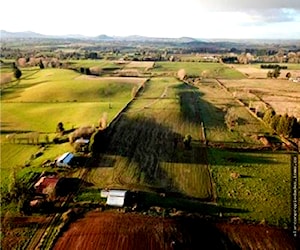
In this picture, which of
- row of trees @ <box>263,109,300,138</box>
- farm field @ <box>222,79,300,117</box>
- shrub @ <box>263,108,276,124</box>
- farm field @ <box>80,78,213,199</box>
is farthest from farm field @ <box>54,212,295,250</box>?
farm field @ <box>222,79,300,117</box>

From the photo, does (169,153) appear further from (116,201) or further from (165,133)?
(116,201)

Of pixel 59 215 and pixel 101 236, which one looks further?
pixel 59 215

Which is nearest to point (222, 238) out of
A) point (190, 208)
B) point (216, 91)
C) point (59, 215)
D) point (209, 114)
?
point (190, 208)

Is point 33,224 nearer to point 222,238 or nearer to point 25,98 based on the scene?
point 222,238

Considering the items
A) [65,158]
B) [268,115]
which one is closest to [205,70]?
[268,115]

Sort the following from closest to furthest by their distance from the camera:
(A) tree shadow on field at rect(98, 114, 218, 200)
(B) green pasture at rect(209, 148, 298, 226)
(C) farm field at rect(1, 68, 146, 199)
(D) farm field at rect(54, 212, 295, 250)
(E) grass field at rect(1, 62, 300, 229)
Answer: (D) farm field at rect(54, 212, 295, 250), (B) green pasture at rect(209, 148, 298, 226), (E) grass field at rect(1, 62, 300, 229), (A) tree shadow on field at rect(98, 114, 218, 200), (C) farm field at rect(1, 68, 146, 199)

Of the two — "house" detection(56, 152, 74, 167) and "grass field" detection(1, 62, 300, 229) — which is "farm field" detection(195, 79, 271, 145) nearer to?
"grass field" detection(1, 62, 300, 229)
